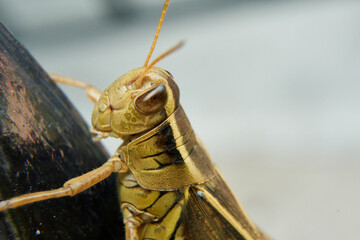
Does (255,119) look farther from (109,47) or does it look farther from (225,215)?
(225,215)

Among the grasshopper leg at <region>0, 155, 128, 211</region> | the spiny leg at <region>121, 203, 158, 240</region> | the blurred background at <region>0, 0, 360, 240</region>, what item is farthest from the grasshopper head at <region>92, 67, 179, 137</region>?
the blurred background at <region>0, 0, 360, 240</region>

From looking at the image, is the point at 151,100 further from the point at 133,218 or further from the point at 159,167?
the point at 133,218

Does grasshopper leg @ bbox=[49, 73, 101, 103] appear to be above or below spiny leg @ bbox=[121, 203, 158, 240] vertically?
Result: above

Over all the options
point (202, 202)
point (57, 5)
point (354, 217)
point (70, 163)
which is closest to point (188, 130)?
point (202, 202)

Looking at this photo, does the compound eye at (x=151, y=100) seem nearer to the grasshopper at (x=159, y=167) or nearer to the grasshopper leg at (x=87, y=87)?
the grasshopper at (x=159, y=167)

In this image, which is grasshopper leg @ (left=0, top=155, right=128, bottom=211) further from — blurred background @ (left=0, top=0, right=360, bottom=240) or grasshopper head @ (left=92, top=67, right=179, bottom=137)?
blurred background @ (left=0, top=0, right=360, bottom=240)

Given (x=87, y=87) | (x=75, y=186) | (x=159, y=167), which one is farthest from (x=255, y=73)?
(x=75, y=186)

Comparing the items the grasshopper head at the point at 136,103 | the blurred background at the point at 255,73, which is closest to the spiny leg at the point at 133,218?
the grasshopper head at the point at 136,103
